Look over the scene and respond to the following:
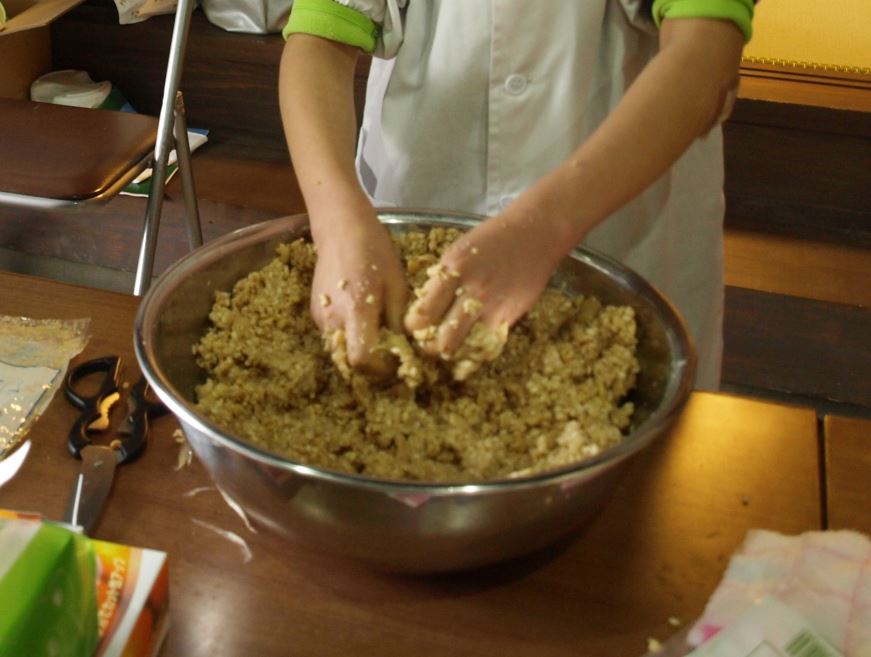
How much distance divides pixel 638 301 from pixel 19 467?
0.48 m

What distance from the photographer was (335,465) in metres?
0.57

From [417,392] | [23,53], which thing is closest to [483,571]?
[417,392]

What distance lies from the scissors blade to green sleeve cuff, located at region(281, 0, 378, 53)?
431 millimetres

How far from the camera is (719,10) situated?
0.72 m

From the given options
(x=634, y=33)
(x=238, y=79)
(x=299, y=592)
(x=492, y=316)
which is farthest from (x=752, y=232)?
(x=299, y=592)

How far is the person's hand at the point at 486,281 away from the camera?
1.88 feet

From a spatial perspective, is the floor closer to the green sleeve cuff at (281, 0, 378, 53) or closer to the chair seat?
the chair seat

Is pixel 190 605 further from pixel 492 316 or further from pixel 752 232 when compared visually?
pixel 752 232

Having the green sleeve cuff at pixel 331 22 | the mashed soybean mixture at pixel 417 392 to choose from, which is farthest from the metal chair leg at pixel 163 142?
the mashed soybean mixture at pixel 417 392

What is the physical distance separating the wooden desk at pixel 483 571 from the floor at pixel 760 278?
100cm

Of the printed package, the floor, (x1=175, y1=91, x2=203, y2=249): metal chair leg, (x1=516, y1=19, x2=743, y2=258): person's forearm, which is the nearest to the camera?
the printed package

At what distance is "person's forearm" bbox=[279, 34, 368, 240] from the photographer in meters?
0.67

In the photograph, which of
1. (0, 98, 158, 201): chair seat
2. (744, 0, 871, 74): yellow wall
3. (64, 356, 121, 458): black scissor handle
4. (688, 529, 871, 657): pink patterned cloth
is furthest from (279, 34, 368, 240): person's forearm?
(744, 0, 871, 74): yellow wall

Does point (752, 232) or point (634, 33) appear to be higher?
point (634, 33)
